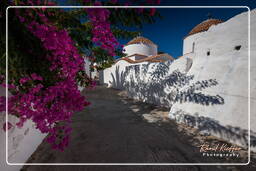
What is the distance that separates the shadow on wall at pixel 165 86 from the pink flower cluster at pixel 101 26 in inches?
144

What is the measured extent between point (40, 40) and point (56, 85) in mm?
512

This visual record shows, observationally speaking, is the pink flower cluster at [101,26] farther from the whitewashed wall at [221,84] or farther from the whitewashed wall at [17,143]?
the whitewashed wall at [221,84]

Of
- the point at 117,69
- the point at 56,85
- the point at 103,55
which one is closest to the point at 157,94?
the point at 103,55

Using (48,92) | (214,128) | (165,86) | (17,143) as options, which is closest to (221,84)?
(214,128)

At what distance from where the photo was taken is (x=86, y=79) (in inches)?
95.4

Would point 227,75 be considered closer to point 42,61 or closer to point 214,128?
point 214,128

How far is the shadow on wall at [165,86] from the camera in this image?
399 cm

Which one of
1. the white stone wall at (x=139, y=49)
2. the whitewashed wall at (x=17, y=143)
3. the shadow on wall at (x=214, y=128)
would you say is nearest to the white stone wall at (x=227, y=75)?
the shadow on wall at (x=214, y=128)

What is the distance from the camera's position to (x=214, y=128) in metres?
3.33

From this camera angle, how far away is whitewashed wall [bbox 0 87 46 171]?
178cm

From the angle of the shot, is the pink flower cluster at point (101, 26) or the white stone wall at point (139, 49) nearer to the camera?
the pink flower cluster at point (101, 26)

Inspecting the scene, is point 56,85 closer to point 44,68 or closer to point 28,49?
point 44,68

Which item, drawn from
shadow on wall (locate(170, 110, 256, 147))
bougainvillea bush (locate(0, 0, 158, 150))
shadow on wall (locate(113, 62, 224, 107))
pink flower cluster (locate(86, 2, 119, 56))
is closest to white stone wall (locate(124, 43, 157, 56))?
shadow on wall (locate(113, 62, 224, 107))

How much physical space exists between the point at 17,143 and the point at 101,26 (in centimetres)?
254
